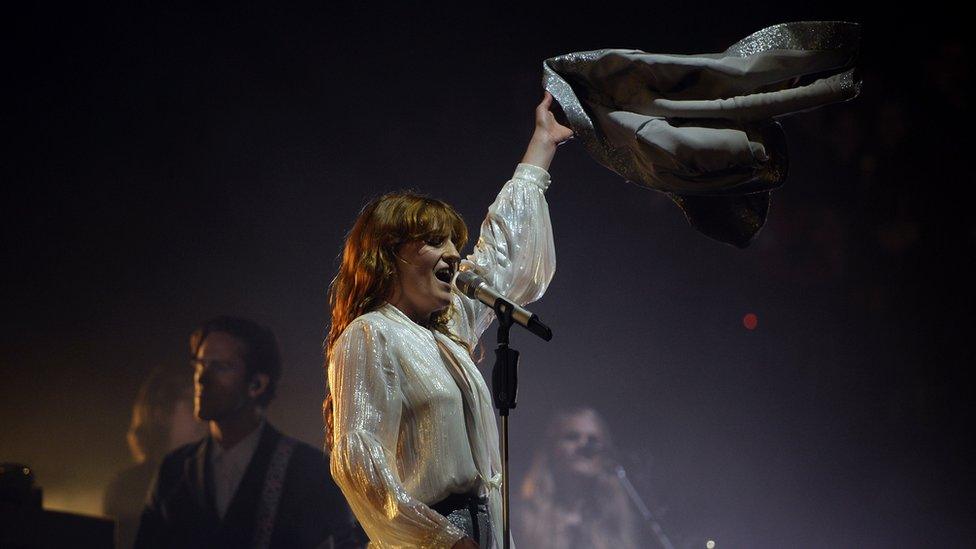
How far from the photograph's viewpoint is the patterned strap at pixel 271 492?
9.22ft

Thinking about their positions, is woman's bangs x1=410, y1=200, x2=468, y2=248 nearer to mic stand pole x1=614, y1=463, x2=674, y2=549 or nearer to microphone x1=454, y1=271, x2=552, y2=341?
microphone x1=454, y1=271, x2=552, y2=341

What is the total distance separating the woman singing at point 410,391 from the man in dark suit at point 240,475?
3.20 ft

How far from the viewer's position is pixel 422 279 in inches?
75.3

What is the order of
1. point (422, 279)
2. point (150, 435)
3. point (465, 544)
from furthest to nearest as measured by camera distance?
1. point (150, 435)
2. point (422, 279)
3. point (465, 544)

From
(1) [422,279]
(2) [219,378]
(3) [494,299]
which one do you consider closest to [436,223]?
(1) [422,279]

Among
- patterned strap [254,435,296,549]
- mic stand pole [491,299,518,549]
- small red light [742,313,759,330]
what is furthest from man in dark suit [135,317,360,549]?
small red light [742,313,759,330]

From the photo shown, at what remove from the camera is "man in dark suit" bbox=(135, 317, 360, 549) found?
2.78 metres

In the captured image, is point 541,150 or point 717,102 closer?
point 717,102

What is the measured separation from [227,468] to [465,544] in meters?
1.46

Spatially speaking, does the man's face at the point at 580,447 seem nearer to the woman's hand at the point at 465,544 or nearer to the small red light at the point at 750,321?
the small red light at the point at 750,321

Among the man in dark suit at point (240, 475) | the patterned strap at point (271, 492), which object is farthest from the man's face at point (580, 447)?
the patterned strap at point (271, 492)

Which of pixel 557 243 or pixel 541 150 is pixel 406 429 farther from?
pixel 557 243

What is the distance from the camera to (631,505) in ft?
12.5

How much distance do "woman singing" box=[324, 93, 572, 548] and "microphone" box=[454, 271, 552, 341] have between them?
87 mm
